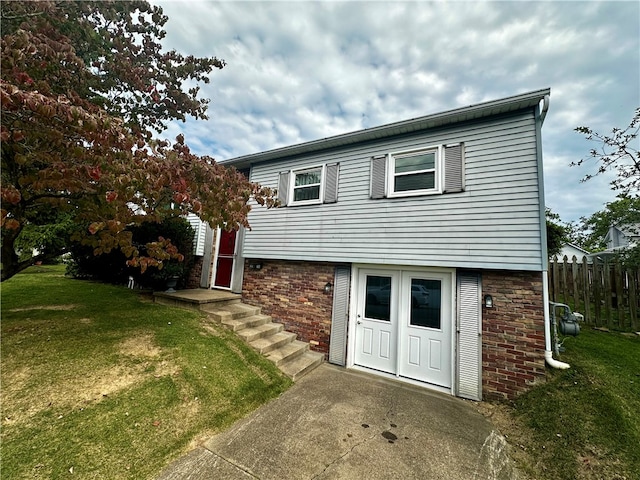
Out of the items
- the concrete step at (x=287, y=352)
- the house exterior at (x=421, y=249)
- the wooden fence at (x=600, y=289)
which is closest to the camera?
the house exterior at (x=421, y=249)

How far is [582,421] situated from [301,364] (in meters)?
4.44

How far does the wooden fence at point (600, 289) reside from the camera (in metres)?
6.30

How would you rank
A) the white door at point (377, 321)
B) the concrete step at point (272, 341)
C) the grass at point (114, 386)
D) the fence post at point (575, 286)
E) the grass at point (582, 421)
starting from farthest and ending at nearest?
1. the fence post at point (575, 286)
2. the white door at point (377, 321)
3. the concrete step at point (272, 341)
4. the grass at point (582, 421)
5. the grass at point (114, 386)

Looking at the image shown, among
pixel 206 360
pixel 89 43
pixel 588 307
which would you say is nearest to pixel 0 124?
pixel 89 43

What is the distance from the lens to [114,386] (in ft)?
11.3

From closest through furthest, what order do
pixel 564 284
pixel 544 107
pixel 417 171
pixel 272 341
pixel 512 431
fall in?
pixel 512 431 → pixel 544 107 → pixel 417 171 → pixel 272 341 → pixel 564 284

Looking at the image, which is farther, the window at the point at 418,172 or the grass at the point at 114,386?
the window at the point at 418,172

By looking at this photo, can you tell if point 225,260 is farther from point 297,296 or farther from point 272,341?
point 272,341

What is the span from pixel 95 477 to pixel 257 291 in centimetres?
512

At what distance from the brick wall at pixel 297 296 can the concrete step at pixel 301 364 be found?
0.28m

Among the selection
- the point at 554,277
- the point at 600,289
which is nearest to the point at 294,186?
the point at 554,277

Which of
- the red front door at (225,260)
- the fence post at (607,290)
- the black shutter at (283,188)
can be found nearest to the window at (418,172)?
the black shutter at (283,188)

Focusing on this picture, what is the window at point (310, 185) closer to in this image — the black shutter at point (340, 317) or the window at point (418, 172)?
the window at point (418, 172)

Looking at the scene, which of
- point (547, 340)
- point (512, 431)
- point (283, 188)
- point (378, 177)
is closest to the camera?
point (512, 431)
